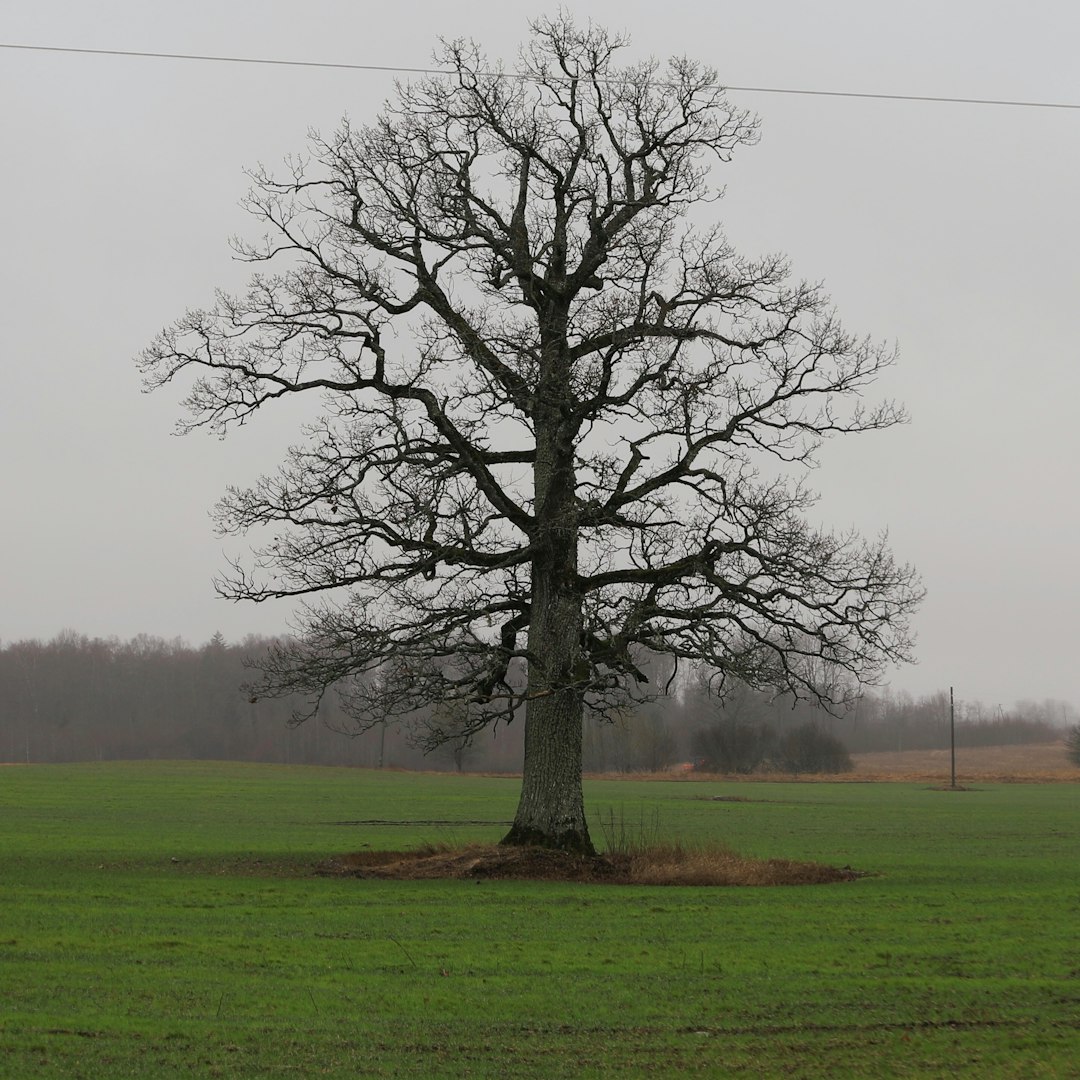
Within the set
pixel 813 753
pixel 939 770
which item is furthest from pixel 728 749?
pixel 939 770

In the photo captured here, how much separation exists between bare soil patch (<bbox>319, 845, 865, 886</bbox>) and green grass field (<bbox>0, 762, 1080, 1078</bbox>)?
2.87ft

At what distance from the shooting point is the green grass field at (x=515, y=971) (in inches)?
412

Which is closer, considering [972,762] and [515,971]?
[515,971]

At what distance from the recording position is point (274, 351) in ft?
82.8

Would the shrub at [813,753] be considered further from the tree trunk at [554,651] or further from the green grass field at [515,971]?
the tree trunk at [554,651]

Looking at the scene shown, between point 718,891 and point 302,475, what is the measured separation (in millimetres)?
10247

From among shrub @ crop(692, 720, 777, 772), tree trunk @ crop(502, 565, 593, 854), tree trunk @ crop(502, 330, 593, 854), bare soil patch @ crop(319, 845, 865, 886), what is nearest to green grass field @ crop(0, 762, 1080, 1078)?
bare soil patch @ crop(319, 845, 865, 886)

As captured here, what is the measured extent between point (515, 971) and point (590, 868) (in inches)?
408

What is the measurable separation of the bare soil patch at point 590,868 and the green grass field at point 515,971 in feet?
2.87

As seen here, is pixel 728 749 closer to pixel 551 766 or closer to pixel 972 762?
pixel 972 762

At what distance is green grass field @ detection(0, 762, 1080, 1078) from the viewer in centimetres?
1045

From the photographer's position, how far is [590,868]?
24703 millimetres

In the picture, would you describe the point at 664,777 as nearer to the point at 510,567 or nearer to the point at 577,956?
the point at 510,567

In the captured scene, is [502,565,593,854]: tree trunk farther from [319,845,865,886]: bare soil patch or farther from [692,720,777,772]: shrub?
[692,720,777,772]: shrub
